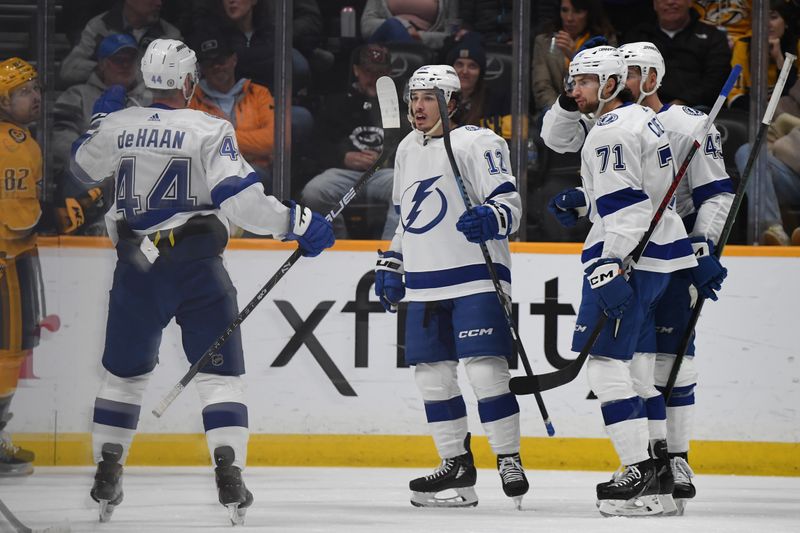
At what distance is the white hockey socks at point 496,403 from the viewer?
12.8ft

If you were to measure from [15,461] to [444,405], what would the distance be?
5.17ft

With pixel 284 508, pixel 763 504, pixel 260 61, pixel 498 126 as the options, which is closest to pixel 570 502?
pixel 763 504

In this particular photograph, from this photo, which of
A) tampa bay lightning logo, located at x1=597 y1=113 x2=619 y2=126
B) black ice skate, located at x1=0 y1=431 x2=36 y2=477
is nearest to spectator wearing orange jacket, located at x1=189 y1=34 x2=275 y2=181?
tampa bay lightning logo, located at x1=597 y1=113 x2=619 y2=126

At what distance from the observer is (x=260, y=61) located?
5227mm

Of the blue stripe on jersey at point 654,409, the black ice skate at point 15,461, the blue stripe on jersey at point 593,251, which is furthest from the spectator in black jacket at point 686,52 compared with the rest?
the black ice skate at point 15,461

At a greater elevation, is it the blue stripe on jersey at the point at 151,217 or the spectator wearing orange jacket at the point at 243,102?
the spectator wearing orange jacket at the point at 243,102

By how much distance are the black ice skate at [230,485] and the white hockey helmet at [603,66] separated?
1.42 m

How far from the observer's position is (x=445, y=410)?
156 inches

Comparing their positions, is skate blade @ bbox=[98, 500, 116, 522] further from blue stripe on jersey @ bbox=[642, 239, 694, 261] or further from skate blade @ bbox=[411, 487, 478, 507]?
blue stripe on jersey @ bbox=[642, 239, 694, 261]

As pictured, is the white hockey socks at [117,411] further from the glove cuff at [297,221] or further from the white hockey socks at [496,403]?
the white hockey socks at [496,403]

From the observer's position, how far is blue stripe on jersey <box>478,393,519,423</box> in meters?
3.90

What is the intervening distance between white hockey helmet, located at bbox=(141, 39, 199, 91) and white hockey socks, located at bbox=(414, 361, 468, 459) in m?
1.20

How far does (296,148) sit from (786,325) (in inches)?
75.9

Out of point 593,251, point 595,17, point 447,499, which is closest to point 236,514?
point 447,499
